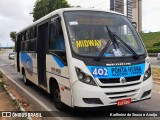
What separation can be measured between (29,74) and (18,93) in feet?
3.33

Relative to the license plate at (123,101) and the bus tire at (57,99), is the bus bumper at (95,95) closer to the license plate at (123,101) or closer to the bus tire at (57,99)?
the license plate at (123,101)

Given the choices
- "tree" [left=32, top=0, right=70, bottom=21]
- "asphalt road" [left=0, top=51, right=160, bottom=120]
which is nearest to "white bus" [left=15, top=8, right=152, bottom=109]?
"asphalt road" [left=0, top=51, right=160, bottom=120]

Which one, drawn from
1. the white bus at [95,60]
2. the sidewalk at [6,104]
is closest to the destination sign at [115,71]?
the white bus at [95,60]

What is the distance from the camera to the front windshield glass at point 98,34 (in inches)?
293

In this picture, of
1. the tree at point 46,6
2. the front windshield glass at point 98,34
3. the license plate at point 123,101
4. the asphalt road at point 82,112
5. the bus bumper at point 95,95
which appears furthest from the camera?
the tree at point 46,6

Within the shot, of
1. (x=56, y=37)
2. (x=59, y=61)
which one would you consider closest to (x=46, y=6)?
(x=56, y=37)

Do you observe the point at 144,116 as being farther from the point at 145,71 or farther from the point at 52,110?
the point at 52,110

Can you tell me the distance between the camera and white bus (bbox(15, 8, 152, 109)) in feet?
22.9

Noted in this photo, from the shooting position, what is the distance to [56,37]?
8.48 meters

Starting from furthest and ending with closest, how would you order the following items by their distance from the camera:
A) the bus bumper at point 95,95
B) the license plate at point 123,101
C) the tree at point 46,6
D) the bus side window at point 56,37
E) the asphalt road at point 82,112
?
the tree at point 46,6 < the bus side window at point 56,37 < the asphalt road at point 82,112 < the license plate at point 123,101 < the bus bumper at point 95,95

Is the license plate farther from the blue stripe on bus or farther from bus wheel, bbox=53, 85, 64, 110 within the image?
bus wheel, bbox=53, 85, 64, 110

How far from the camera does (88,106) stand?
22.9ft

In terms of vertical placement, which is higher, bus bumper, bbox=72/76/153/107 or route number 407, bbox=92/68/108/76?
route number 407, bbox=92/68/108/76

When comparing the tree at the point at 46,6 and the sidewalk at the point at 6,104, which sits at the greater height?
the tree at the point at 46,6
